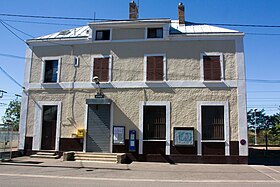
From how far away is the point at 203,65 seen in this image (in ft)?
55.6

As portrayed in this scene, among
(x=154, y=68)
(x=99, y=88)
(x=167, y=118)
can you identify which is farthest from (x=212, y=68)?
(x=99, y=88)

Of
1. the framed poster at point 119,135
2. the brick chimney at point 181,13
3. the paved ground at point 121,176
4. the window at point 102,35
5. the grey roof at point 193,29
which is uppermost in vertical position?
the brick chimney at point 181,13

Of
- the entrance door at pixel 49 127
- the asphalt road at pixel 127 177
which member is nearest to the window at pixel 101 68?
the entrance door at pixel 49 127

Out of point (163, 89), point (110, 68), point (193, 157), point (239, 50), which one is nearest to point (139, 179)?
point (193, 157)

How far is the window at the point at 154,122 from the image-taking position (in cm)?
1661

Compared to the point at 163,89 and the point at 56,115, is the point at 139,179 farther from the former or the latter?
the point at 56,115

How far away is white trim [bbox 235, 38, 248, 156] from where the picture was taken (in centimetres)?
1573

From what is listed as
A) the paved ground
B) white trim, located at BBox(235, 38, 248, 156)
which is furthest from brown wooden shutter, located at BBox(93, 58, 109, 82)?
white trim, located at BBox(235, 38, 248, 156)

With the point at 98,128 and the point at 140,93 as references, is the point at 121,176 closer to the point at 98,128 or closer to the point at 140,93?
the point at 98,128

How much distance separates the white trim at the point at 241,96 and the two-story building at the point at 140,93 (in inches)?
2.2

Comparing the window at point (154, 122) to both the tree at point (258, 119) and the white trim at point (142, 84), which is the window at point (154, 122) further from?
the tree at point (258, 119)

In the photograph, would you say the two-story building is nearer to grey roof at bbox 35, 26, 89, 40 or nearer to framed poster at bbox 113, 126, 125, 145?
framed poster at bbox 113, 126, 125, 145

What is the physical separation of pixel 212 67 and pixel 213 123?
3.52 meters

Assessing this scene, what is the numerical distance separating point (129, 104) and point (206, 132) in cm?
507
